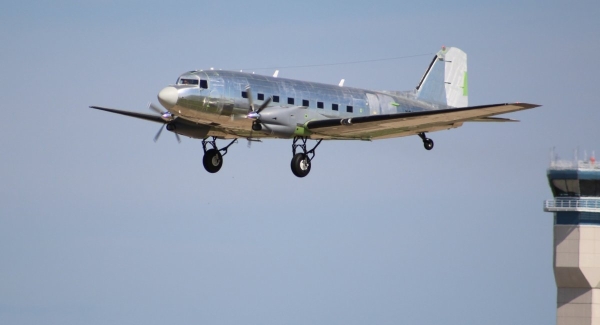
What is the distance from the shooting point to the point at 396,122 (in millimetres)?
49469

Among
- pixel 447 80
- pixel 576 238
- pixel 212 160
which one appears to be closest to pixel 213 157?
pixel 212 160

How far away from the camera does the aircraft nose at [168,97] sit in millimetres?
45719

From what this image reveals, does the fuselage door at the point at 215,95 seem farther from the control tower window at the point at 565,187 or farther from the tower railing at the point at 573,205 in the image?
the control tower window at the point at 565,187

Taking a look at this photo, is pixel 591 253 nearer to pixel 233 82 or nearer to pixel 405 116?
pixel 405 116

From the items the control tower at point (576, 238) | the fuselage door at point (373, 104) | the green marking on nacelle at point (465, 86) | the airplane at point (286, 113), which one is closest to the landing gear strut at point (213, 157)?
the airplane at point (286, 113)

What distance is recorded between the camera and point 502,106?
45844 millimetres

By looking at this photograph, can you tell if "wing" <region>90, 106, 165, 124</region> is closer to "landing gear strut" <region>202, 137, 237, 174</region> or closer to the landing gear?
"landing gear strut" <region>202, 137, 237, 174</region>

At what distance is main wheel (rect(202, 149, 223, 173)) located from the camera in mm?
49719

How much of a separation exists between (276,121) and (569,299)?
101 ft

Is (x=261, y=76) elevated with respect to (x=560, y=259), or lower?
elevated

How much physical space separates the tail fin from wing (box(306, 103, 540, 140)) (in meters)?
5.38

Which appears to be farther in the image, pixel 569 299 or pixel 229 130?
pixel 569 299

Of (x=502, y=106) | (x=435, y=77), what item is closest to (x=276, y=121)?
(x=502, y=106)

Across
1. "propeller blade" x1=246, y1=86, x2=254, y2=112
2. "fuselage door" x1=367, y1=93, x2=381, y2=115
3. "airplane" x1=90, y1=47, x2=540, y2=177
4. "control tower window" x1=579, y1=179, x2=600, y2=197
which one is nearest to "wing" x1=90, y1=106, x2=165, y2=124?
"airplane" x1=90, y1=47, x2=540, y2=177
